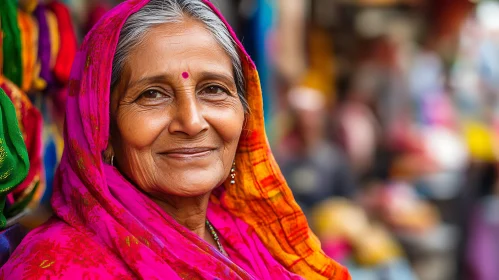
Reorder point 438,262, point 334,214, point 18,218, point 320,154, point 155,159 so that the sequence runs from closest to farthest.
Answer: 1. point 155,159
2. point 18,218
3. point 334,214
4. point 320,154
5. point 438,262

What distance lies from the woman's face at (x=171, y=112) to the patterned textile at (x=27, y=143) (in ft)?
1.16

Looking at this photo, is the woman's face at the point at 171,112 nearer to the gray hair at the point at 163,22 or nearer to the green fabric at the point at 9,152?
the gray hair at the point at 163,22

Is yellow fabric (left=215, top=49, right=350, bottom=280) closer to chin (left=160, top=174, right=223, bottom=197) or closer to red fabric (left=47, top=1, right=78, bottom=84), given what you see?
chin (left=160, top=174, right=223, bottom=197)

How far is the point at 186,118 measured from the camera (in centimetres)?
187

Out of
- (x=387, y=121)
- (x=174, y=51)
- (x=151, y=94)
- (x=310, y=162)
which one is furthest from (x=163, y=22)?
(x=387, y=121)

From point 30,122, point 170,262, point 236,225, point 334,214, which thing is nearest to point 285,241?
point 236,225

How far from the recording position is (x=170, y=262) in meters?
1.79

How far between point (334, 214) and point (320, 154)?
695 mm

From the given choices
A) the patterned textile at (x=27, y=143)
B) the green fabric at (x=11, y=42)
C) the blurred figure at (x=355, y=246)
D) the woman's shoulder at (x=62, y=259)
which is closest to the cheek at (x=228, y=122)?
the woman's shoulder at (x=62, y=259)

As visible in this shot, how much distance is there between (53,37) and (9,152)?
3.13 feet

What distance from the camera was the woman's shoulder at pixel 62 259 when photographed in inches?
66.6

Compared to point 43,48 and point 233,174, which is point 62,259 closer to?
point 233,174

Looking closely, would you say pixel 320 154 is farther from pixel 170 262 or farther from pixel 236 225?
pixel 170 262

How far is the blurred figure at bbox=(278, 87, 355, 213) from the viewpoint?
5.36 metres
